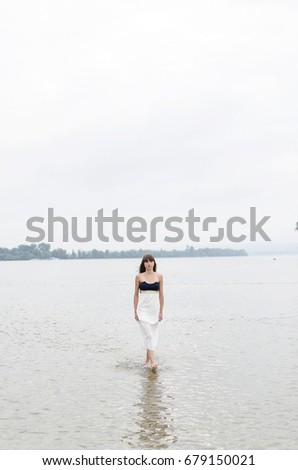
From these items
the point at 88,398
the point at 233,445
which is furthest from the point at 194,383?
the point at 233,445

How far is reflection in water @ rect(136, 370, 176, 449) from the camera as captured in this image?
9.70 m

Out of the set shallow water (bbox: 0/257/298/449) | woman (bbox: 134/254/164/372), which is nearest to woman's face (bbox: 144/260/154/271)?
woman (bbox: 134/254/164/372)

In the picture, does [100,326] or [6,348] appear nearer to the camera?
[6,348]

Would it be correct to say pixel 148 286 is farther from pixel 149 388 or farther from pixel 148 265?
pixel 149 388

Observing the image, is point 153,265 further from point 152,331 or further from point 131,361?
point 131,361

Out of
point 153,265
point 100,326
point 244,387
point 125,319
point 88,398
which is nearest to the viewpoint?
point 88,398

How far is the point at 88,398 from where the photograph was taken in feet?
42.3

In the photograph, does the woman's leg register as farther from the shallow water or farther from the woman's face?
the woman's face

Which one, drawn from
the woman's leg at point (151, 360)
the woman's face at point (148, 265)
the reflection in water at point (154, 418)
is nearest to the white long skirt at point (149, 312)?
the woman's leg at point (151, 360)

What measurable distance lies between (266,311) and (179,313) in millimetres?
5131

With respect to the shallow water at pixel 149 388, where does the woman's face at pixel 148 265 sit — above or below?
above

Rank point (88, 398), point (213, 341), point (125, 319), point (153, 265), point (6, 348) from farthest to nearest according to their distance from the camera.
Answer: point (125, 319), point (213, 341), point (6, 348), point (153, 265), point (88, 398)

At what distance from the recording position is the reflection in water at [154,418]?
31.8 ft

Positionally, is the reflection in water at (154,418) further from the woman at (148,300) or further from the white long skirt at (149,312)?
the woman at (148,300)
